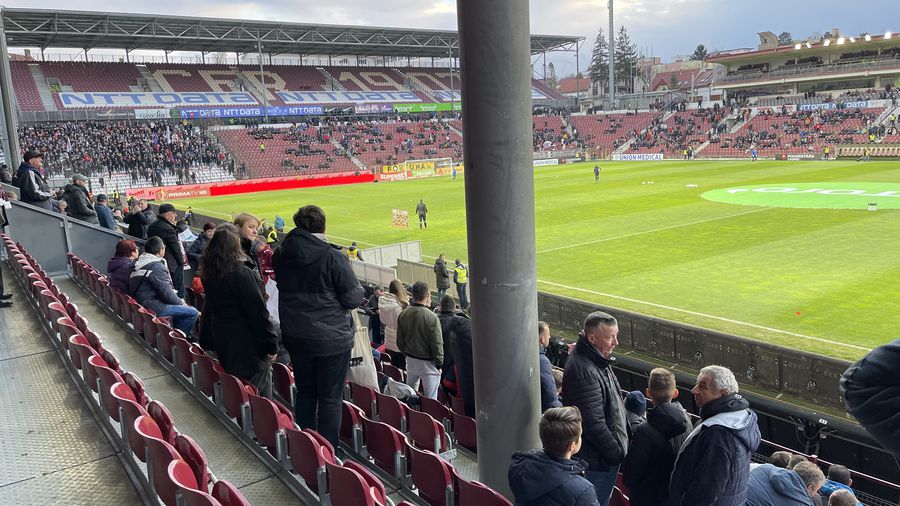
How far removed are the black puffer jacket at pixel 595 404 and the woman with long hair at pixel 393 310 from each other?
4.51 m

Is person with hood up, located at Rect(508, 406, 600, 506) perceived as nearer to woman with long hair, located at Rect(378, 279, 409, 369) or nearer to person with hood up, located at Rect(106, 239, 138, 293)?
woman with long hair, located at Rect(378, 279, 409, 369)

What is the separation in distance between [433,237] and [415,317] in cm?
1840

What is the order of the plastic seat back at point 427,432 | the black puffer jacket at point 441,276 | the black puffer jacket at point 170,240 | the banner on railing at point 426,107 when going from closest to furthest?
1. the plastic seat back at point 427,432
2. the black puffer jacket at point 170,240
3. the black puffer jacket at point 441,276
4. the banner on railing at point 426,107

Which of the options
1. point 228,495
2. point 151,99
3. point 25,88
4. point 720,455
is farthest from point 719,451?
point 151,99

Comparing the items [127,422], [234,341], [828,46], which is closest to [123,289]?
[234,341]

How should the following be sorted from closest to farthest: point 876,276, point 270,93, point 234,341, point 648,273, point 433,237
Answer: point 234,341, point 876,276, point 648,273, point 433,237, point 270,93

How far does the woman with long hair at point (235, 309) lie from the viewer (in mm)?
5031

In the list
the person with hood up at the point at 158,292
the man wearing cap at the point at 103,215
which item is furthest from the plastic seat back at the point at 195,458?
the man wearing cap at the point at 103,215

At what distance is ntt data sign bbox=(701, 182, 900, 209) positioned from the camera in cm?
2711

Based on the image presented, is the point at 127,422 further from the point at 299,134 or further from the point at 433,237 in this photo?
the point at 299,134

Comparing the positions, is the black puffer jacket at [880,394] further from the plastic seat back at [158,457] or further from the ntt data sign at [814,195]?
the ntt data sign at [814,195]

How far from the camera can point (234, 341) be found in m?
5.28

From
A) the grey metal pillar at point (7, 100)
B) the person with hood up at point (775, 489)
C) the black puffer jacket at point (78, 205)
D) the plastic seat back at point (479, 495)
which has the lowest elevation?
the person with hood up at point (775, 489)

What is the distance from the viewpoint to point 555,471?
311 cm
